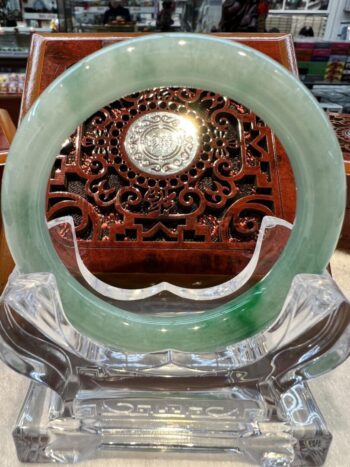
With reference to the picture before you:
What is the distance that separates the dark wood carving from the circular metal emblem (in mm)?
13

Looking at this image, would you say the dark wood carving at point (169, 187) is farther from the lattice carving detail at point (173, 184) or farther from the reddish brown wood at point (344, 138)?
the reddish brown wood at point (344, 138)

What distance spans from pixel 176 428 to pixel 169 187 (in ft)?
1.36

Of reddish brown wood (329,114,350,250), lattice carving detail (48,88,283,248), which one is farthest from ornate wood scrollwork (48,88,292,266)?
reddish brown wood (329,114,350,250)

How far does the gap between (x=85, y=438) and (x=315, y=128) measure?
1.49 ft

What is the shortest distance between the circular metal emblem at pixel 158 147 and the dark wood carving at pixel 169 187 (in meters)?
0.01

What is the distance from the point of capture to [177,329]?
51cm

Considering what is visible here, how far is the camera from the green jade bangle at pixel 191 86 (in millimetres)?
430

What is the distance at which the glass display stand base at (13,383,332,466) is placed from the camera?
0.52 m

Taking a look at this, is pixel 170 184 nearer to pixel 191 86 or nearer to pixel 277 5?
pixel 191 86

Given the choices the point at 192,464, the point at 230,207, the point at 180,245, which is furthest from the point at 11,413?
the point at 230,207

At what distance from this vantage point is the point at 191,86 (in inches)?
18.3

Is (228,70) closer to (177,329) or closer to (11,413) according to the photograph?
(177,329)

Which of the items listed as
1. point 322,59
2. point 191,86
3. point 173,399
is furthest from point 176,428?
point 322,59

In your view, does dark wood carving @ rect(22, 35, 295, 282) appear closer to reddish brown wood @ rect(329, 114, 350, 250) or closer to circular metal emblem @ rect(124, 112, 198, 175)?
circular metal emblem @ rect(124, 112, 198, 175)
